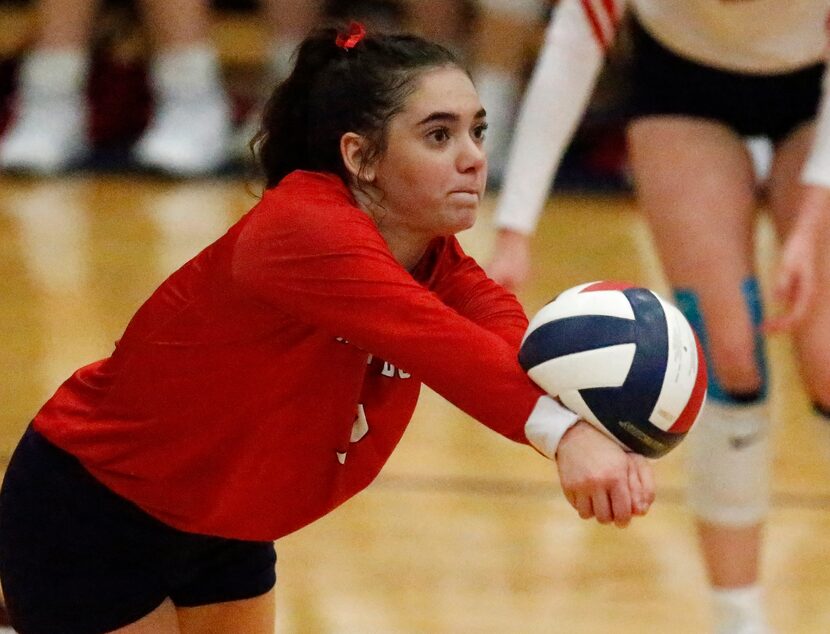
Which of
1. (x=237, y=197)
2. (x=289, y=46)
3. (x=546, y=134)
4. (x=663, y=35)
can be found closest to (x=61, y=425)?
(x=546, y=134)

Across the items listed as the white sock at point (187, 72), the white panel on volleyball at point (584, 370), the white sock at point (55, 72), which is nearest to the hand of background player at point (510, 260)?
the white panel on volleyball at point (584, 370)

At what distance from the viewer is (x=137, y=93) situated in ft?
20.3

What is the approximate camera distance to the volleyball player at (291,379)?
65.4 inches

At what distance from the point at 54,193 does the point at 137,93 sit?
86 centimetres

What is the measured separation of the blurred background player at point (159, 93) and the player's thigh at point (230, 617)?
12.1 ft

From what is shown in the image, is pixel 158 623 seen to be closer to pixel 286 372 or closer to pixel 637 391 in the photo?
pixel 286 372

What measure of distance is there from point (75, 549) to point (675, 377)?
0.82 meters

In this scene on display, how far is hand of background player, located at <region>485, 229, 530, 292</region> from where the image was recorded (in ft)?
8.50

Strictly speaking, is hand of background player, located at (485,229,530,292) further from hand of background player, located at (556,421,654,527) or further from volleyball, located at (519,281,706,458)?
hand of background player, located at (556,421,654,527)

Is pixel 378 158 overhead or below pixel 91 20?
overhead

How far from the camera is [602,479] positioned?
1.58 meters

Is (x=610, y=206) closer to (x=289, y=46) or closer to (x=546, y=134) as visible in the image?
(x=289, y=46)

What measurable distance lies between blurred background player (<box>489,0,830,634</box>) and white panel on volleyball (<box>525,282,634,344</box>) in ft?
2.69

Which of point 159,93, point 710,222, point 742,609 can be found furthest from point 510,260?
point 159,93
